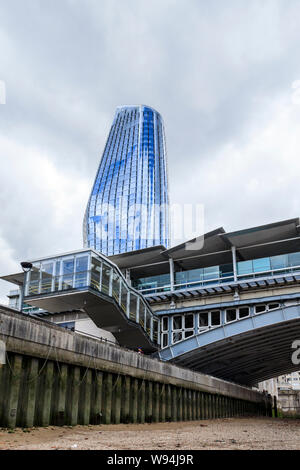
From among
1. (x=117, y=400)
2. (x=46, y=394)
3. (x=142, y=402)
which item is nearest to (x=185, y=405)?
(x=142, y=402)

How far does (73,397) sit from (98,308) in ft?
52.1

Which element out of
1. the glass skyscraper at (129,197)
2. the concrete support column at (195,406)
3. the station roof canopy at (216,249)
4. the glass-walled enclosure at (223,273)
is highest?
the glass skyscraper at (129,197)

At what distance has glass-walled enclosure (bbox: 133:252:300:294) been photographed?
3588 cm

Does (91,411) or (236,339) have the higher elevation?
(236,339)

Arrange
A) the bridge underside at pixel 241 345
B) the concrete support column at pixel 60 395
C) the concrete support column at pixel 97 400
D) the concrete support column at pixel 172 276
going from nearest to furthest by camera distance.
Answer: the concrete support column at pixel 60 395 → the concrete support column at pixel 97 400 → the bridge underside at pixel 241 345 → the concrete support column at pixel 172 276

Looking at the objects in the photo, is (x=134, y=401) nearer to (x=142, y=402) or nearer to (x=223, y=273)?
(x=142, y=402)

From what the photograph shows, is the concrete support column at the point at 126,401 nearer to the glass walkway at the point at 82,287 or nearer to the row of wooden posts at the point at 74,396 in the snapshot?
the row of wooden posts at the point at 74,396

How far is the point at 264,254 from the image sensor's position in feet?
138

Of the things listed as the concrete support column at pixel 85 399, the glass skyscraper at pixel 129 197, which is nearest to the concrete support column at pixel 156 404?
the concrete support column at pixel 85 399

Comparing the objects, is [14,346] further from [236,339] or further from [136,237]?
[136,237]

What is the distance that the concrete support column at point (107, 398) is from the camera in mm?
16297

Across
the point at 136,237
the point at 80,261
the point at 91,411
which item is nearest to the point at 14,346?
the point at 91,411

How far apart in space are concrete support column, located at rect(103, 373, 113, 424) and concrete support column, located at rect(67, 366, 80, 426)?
6.85 ft
